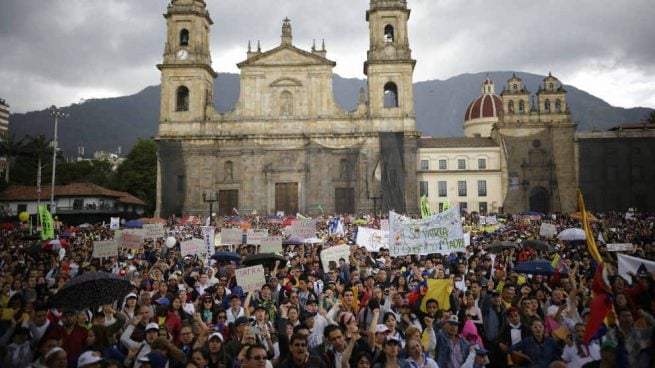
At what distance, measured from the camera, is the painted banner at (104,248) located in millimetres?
15531

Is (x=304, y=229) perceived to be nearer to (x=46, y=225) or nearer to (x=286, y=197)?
(x=46, y=225)

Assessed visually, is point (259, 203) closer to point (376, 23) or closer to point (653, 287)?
point (376, 23)

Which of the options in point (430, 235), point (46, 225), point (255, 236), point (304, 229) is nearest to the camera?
point (430, 235)

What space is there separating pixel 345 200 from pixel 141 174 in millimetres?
31348

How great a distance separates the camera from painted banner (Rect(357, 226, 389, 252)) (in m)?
18.4

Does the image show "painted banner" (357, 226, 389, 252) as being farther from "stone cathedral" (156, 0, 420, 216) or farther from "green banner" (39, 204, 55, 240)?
"stone cathedral" (156, 0, 420, 216)

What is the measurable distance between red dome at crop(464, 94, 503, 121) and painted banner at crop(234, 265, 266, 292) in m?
60.4

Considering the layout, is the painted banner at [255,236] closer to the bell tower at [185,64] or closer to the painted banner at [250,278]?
the painted banner at [250,278]

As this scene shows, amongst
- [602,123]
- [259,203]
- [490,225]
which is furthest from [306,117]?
[602,123]

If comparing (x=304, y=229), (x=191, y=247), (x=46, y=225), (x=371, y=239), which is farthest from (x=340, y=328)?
(x=46, y=225)

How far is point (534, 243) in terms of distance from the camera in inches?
657

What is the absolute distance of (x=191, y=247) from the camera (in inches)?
655

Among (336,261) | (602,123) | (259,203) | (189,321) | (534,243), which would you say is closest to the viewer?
(189,321)

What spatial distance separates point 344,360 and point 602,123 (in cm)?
18239
